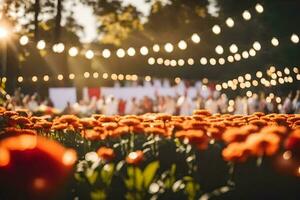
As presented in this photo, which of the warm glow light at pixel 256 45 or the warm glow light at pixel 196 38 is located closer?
the warm glow light at pixel 196 38

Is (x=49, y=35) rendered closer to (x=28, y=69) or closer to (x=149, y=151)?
(x=28, y=69)

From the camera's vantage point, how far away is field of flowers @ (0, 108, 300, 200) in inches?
181

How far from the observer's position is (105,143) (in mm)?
8031

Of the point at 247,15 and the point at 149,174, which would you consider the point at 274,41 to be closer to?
the point at 247,15

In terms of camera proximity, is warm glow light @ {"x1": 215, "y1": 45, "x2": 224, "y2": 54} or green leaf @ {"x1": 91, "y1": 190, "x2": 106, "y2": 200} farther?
warm glow light @ {"x1": 215, "y1": 45, "x2": 224, "y2": 54}

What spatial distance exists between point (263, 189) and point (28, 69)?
1476cm

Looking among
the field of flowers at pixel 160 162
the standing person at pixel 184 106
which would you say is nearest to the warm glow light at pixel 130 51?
the field of flowers at pixel 160 162

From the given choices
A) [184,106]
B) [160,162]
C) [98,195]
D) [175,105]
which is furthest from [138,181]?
[175,105]

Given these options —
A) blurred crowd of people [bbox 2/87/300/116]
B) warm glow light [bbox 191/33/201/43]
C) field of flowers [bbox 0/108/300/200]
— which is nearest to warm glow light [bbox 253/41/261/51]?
warm glow light [bbox 191/33/201/43]

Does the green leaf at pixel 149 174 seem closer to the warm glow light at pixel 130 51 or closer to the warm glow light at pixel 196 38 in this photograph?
the warm glow light at pixel 196 38

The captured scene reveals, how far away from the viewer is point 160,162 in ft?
22.7

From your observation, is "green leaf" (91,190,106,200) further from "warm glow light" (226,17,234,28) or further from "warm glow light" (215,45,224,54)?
"warm glow light" (215,45,224,54)

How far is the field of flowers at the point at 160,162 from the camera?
4589 millimetres

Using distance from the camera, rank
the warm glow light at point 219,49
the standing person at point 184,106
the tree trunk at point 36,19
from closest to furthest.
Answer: the warm glow light at point 219,49 → the standing person at point 184,106 → the tree trunk at point 36,19
